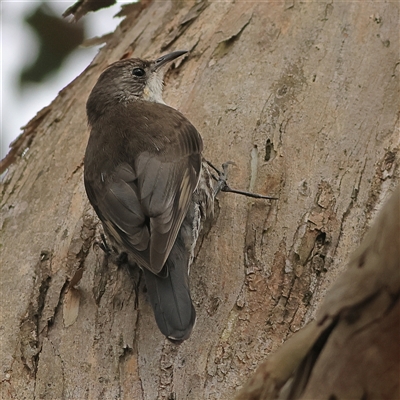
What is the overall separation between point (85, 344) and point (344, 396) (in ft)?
5.02

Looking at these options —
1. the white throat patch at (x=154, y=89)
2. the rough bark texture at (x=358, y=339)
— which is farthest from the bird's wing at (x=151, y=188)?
the rough bark texture at (x=358, y=339)

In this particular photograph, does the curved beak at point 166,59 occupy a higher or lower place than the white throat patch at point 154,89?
higher

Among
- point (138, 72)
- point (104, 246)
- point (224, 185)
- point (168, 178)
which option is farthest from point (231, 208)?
point (138, 72)

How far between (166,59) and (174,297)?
6.30 feet

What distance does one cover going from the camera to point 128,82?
4809 millimetres

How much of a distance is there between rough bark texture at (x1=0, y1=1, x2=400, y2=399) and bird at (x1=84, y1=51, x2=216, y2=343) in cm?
12

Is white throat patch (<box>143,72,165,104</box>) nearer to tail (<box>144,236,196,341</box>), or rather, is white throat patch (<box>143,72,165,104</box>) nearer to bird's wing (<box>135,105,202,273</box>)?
bird's wing (<box>135,105,202,273</box>)

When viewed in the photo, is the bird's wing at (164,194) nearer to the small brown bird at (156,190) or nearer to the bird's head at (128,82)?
the small brown bird at (156,190)

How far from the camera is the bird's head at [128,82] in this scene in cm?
459

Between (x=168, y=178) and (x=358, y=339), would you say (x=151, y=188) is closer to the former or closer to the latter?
(x=168, y=178)

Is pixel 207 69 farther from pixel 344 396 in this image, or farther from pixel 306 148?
pixel 344 396

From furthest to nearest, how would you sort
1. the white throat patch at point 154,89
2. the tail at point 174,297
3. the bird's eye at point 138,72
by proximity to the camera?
1. the bird's eye at point 138,72
2. the white throat patch at point 154,89
3. the tail at point 174,297

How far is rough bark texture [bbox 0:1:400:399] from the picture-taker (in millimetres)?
3090

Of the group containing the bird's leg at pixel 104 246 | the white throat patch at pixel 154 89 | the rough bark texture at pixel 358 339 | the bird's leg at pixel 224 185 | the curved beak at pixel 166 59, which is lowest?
the bird's leg at pixel 224 185
